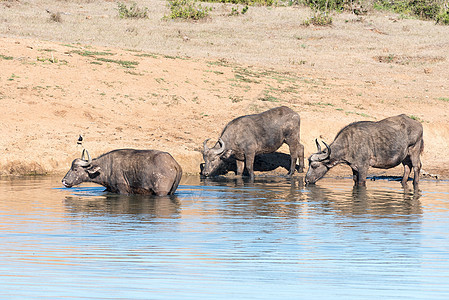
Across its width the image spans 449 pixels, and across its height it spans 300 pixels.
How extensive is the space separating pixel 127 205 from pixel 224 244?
439 cm

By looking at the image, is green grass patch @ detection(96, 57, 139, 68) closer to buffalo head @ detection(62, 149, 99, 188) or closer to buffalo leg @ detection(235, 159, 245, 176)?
buffalo leg @ detection(235, 159, 245, 176)

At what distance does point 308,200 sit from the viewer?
613 inches

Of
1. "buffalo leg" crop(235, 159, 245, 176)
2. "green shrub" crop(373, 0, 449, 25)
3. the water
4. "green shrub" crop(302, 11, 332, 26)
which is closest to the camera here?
the water

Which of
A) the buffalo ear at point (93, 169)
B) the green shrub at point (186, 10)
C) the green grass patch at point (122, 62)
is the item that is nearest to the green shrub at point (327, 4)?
the green shrub at point (186, 10)

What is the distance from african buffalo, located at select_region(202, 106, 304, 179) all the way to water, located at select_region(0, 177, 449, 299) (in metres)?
2.92

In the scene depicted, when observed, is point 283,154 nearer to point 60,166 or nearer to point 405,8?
point 60,166

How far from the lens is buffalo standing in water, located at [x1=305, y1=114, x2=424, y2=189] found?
1800cm

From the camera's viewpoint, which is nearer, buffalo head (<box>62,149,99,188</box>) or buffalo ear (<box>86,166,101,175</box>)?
buffalo ear (<box>86,166,101,175</box>)

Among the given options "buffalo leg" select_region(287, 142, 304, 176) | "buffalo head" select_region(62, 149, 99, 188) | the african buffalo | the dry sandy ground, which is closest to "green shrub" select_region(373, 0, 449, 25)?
the dry sandy ground

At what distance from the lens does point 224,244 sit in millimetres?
10367

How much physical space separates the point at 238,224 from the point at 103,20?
3259cm

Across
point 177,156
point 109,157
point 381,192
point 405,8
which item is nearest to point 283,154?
point 177,156

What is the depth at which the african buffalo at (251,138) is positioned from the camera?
64.9 ft

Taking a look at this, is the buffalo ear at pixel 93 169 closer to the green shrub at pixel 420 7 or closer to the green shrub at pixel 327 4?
the green shrub at pixel 327 4
